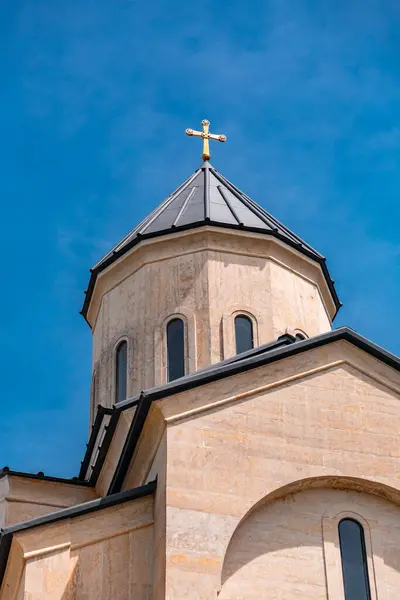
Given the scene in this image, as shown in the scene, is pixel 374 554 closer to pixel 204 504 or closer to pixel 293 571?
pixel 293 571

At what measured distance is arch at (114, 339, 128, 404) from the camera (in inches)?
909

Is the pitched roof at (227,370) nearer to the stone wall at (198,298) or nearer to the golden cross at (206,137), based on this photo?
the stone wall at (198,298)

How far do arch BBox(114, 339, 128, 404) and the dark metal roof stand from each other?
1.75m

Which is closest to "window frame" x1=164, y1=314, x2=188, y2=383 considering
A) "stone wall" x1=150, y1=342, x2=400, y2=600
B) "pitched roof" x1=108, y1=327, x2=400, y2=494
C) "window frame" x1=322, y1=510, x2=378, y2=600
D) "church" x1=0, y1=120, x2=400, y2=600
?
"church" x1=0, y1=120, x2=400, y2=600

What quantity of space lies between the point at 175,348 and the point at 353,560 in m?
7.20

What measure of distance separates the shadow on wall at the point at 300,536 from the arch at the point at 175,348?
6.05 meters

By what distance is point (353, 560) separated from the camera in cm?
1628

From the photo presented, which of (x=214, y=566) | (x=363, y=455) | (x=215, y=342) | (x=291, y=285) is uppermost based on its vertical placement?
(x=291, y=285)

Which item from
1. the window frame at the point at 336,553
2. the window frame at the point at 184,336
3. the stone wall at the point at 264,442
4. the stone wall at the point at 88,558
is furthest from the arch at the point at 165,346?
the window frame at the point at 336,553

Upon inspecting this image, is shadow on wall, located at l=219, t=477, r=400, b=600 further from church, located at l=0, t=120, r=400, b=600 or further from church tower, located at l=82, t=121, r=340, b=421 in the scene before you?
church tower, located at l=82, t=121, r=340, b=421

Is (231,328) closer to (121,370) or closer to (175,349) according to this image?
(175,349)

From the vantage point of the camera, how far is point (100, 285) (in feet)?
80.6

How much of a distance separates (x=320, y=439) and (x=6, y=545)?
4.16m

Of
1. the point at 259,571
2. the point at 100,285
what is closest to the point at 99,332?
the point at 100,285
